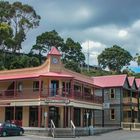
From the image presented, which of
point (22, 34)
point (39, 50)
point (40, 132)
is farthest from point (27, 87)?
point (39, 50)

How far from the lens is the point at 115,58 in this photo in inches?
4405

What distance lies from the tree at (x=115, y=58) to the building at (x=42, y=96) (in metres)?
55.3

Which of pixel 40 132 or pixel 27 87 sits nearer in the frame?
pixel 40 132

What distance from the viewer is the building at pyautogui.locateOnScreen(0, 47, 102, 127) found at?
A: 162 ft

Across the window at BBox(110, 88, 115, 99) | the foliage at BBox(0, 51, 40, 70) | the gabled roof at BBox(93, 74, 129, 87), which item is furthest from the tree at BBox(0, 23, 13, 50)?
the window at BBox(110, 88, 115, 99)

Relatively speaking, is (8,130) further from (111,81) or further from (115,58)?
(115,58)

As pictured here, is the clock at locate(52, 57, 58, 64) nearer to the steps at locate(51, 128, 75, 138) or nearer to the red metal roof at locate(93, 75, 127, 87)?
the steps at locate(51, 128, 75, 138)

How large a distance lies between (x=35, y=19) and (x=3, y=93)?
39319 mm

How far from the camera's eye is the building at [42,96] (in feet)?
162

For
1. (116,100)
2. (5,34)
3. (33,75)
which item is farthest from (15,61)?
(33,75)

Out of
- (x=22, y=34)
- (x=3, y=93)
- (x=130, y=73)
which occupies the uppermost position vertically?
(x=22, y=34)

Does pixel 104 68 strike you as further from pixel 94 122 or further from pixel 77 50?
pixel 94 122

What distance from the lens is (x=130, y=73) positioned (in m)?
97.4

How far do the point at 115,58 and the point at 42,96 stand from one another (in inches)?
2562
